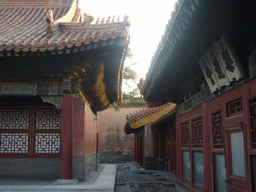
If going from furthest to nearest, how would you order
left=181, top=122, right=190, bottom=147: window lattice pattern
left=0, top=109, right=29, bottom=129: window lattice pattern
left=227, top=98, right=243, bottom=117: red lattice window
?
left=0, top=109, right=29, bottom=129: window lattice pattern < left=181, top=122, right=190, bottom=147: window lattice pattern < left=227, top=98, right=243, bottom=117: red lattice window

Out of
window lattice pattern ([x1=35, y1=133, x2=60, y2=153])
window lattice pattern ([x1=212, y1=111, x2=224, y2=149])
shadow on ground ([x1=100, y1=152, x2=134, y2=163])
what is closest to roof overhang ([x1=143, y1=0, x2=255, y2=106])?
window lattice pattern ([x1=212, y1=111, x2=224, y2=149])

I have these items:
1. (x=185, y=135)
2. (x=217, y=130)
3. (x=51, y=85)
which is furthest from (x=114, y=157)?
(x=217, y=130)

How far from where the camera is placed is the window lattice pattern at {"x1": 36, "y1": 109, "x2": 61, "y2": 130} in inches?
301

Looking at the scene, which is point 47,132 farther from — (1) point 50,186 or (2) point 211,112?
(2) point 211,112

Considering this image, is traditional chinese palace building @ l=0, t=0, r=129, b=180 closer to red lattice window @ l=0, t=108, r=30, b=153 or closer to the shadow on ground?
red lattice window @ l=0, t=108, r=30, b=153

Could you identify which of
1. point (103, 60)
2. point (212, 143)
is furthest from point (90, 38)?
point (212, 143)

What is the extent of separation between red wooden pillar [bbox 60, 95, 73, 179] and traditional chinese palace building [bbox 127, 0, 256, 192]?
193 centimetres

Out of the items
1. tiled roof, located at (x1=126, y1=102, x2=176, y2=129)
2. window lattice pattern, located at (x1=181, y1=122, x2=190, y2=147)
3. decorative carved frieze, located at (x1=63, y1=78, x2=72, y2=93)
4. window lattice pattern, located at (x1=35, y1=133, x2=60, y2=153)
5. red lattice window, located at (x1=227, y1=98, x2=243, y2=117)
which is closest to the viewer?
red lattice window, located at (x1=227, y1=98, x2=243, y2=117)

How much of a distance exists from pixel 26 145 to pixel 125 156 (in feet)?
54.1

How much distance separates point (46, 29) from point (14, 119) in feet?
7.89

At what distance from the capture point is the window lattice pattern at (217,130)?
4.83 metres

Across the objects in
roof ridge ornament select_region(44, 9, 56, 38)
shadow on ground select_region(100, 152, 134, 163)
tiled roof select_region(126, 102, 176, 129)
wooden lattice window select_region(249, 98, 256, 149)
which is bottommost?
shadow on ground select_region(100, 152, 134, 163)

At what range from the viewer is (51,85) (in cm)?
693

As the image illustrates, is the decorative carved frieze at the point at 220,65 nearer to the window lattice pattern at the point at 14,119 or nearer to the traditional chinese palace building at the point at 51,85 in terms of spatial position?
the traditional chinese palace building at the point at 51,85
